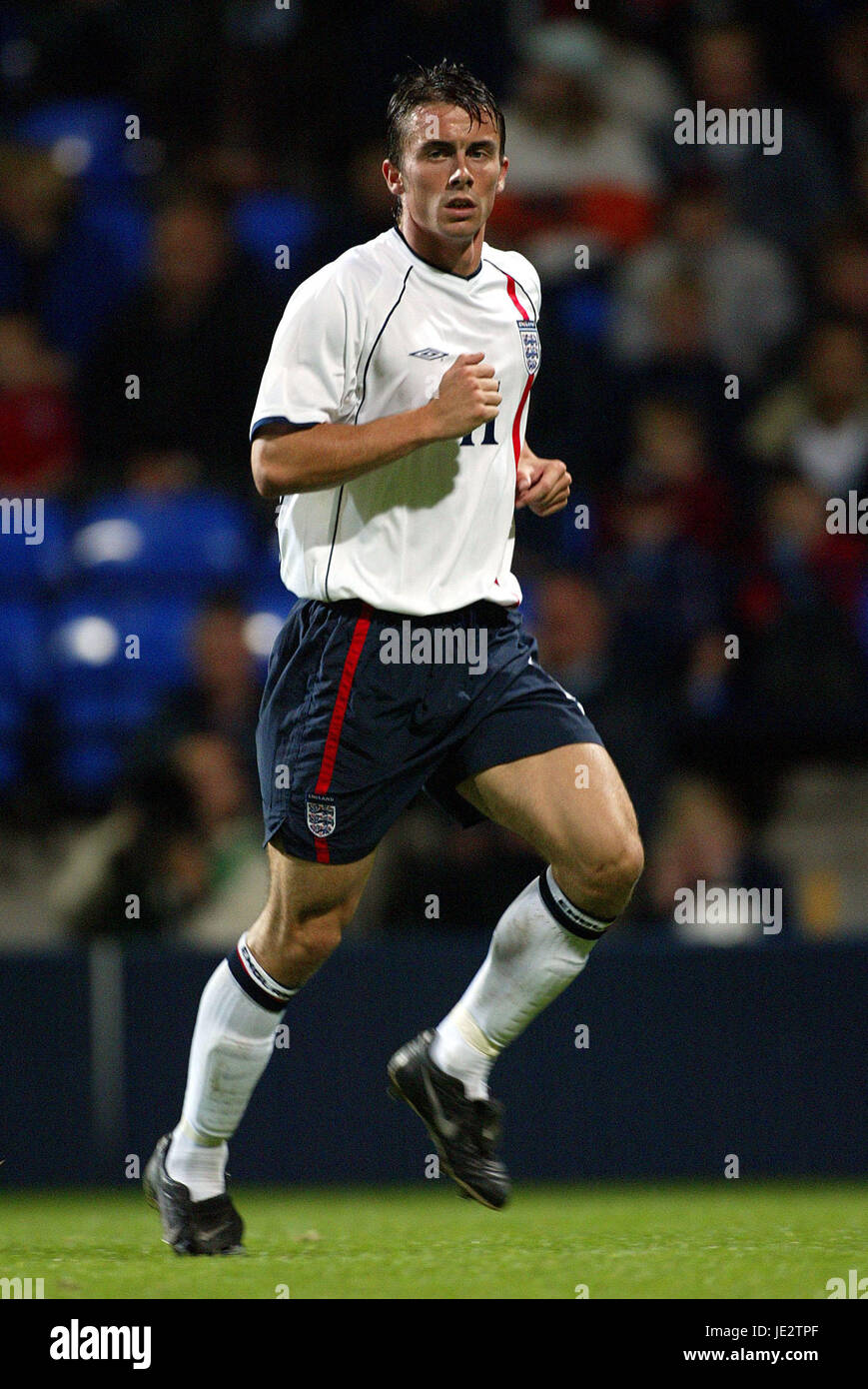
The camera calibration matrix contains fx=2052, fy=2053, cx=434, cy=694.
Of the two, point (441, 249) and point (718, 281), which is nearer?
point (441, 249)

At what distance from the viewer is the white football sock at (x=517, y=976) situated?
14.6ft

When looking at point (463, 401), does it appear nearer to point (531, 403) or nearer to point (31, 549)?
point (531, 403)

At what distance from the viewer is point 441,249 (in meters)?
4.45

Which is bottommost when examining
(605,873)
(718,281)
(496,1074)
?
(496,1074)

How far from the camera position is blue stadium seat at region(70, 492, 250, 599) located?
8.25 metres

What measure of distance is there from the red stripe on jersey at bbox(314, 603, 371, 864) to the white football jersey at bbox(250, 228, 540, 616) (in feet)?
0.38

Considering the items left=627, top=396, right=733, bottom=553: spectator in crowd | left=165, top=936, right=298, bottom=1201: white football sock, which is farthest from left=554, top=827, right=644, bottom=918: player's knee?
left=627, top=396, right=733, bottom=553: spectator in crowd

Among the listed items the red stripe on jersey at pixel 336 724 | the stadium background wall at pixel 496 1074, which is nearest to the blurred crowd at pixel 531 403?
the stadium background wall at pixel 496 1074

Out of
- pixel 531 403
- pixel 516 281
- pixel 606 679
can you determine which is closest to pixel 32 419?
pixel 531 403

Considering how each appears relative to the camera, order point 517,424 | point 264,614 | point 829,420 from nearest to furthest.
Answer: point 517,424 → point 264,614 → point 829,420

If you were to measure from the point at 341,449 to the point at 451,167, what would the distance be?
0.67 meters

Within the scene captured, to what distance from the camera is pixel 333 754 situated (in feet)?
14.2

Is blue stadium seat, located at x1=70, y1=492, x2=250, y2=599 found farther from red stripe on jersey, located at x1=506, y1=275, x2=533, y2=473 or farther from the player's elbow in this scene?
the player's elbow

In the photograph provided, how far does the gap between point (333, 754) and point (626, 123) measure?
20.5 ft
